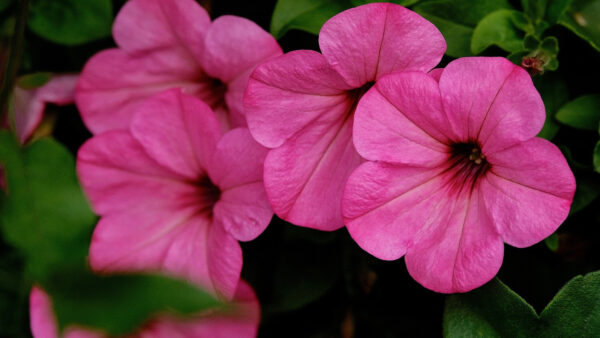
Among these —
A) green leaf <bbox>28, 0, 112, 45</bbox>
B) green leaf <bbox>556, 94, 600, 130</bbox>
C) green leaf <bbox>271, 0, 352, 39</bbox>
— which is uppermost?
green leaf <bbox>271, 0, 352, 39</bbox>

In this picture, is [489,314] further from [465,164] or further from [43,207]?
[43,207]

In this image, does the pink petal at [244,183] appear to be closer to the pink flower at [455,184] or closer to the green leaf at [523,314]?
the pink flower at [455,184]

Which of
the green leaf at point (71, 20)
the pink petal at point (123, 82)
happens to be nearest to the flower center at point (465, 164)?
the pink petal at point (123, 82)

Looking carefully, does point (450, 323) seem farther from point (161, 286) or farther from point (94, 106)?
point (94, 106)

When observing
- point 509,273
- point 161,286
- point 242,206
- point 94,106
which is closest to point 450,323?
point 509,273

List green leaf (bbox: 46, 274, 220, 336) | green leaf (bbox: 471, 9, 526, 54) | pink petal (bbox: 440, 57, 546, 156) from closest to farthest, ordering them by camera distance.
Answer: green leaf (bbox: 46, 274, 220, 336) → pink petal (bbox: 440, 57, 546, 156) → green leaf (bbox: 471, 9, 526, 54)

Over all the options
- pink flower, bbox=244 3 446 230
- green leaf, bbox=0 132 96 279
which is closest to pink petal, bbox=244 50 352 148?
pink flower, bbox=244 3 446 230

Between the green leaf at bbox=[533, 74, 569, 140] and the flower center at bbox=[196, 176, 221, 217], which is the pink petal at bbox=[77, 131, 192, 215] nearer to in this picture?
the flower center at bbox=[196, 176, 221, 217]
